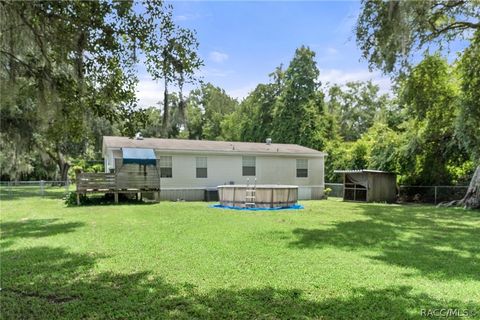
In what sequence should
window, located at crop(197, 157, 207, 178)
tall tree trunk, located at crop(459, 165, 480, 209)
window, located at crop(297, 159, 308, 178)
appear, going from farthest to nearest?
window, located at crop(297, 159, 308, 178), window, located at crop(197, 157, 207, 178), tall tree trunk, located at crop(459, 165, 480, 209)

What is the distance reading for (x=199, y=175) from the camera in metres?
18.8

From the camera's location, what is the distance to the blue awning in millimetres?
15734

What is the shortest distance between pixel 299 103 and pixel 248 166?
51.1ft

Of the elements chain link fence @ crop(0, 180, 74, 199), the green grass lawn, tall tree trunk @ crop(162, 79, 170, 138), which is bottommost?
the green grass lawn

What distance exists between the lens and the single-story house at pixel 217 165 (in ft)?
59.1

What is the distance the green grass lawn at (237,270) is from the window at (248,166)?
9.99 meters

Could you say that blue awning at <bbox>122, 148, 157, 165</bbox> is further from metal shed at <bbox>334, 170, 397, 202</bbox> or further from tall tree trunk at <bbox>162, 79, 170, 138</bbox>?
tall tree trunk at <bbox>162, 79, 170, 138</bbox>

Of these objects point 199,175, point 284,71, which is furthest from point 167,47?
point 284,71

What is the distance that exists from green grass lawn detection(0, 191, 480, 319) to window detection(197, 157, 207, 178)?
8881 mm

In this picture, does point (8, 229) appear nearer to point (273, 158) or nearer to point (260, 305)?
point (260, 305)

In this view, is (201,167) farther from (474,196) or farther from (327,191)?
(474,196)

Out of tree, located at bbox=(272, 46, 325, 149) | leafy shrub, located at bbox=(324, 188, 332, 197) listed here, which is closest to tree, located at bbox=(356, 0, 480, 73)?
leafy shrub, located at bbox=(324, 188, 332, 197)

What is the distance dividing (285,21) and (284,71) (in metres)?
31.3

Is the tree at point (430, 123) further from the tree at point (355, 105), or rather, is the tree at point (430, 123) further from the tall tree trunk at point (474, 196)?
the tree at point (355, 105)
